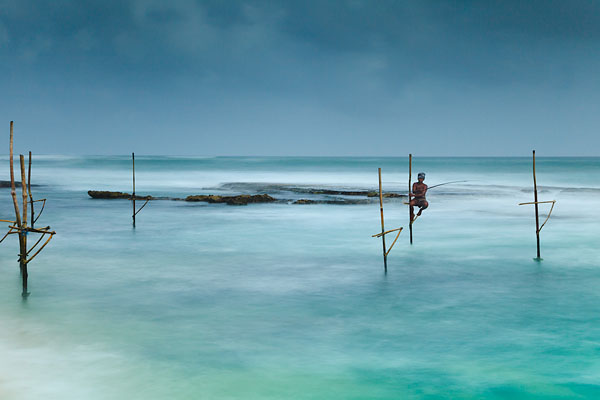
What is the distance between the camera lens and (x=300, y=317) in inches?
339

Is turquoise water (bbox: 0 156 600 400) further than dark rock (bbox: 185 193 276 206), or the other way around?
dark rock (bbox: 185 193 276 206)

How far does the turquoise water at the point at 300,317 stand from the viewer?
642cm

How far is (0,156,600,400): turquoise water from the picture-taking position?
6418 millimetres

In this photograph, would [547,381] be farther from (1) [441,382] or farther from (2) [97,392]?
(2) [97,392]

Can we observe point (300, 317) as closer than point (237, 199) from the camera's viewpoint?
Yes

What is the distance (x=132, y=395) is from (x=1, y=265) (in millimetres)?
7181

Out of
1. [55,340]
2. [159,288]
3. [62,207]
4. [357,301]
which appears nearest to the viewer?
[55,340]

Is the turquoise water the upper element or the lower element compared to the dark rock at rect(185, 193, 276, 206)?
lower

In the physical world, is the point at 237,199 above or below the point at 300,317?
above

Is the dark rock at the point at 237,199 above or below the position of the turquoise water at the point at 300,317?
above

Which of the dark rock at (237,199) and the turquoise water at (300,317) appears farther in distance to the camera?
the dark rock at (237,199)

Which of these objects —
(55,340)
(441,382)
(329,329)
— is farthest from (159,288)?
(441,382)

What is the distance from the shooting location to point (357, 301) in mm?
9492

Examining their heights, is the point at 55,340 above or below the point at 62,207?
below
